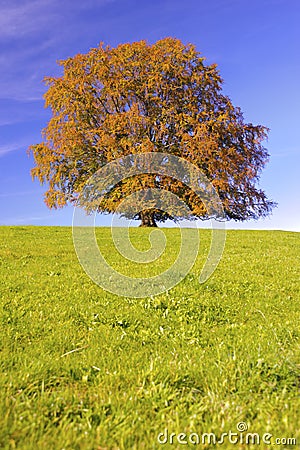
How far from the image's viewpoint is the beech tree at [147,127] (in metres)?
34.7

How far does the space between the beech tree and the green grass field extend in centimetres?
2447

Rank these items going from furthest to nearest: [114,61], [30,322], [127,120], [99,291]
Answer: [114,61] → [127,120] → [99,291] → [30,322]

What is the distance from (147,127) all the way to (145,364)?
32560mm

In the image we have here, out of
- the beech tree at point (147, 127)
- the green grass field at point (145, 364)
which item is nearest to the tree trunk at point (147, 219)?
the beech tree at point (147, 127)

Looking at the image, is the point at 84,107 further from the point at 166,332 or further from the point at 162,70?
the point at 166,332

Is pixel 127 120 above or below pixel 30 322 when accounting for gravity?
above

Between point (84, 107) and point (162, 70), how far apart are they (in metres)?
8.48

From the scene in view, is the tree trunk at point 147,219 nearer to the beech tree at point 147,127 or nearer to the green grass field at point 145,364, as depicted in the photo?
the beech tree at point 147,127


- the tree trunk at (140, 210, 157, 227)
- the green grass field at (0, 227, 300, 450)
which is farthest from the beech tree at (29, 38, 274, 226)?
the green grass field at (0, 227, 300, 450)

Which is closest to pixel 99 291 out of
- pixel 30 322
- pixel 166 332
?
pixel 30 322

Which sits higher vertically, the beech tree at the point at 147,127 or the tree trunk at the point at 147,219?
the beech tree at the point at 147,127

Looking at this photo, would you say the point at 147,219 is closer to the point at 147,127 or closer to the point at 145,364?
the point at 147,127

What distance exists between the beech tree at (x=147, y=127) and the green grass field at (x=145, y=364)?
963 inches

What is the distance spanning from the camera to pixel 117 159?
34.9 m
